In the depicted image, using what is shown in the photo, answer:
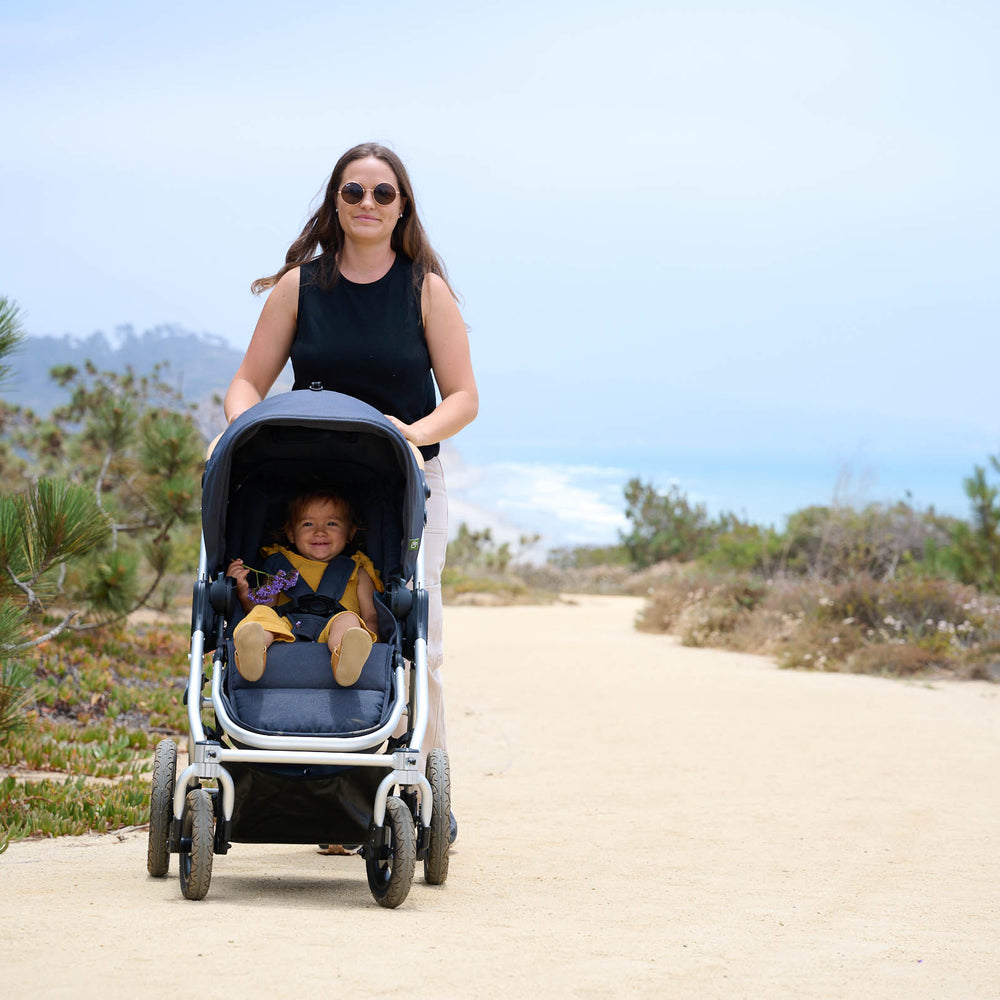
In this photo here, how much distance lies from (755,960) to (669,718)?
5452 millimetres

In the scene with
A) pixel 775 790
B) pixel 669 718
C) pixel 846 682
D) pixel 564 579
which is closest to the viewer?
pixel 775 790

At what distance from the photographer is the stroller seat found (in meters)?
3.32

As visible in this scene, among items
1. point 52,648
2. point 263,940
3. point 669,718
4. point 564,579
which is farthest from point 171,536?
point 564,579

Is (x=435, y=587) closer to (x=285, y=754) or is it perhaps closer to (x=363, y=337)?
(x=363, y=337)

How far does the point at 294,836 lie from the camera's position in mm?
3404

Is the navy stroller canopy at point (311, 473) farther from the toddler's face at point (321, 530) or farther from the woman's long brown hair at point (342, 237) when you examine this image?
the woman's long brown hair at point (342, 237)

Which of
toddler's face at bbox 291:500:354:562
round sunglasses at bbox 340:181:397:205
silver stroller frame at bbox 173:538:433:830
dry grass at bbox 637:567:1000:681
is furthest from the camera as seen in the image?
dry grass at bbox 637:567:1000:681

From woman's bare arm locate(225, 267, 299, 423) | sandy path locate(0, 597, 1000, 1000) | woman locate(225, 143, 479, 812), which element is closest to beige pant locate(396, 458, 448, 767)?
woman locate(225, 143, 479, 812)

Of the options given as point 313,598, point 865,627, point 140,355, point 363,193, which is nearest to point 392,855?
point 313,598

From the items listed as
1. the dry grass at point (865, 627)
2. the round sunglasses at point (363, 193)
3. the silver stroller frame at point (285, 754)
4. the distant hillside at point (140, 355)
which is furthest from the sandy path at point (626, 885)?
the distant hillside at point (140, 355)

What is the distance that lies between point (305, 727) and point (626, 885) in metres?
1.33

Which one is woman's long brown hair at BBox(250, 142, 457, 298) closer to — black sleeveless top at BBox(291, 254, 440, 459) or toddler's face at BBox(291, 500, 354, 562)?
black sleeveless top at BBox(291, 254, 440, 459)

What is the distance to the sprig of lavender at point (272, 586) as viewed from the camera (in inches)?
144

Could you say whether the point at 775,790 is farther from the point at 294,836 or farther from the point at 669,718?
the point at 294,836
